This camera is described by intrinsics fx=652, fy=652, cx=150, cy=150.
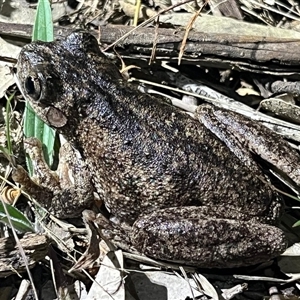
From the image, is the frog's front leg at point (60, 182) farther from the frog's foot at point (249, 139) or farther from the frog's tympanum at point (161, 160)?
the frog's foot at point (249, 139)

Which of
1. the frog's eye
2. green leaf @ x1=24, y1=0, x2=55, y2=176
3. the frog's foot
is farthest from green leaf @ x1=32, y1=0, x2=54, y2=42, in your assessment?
the frog's foot

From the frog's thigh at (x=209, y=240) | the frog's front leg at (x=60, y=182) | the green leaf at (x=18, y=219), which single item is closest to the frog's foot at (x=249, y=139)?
the frog's thigh at (x=209, y=240)

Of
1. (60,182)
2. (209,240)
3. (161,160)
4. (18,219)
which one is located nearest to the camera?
(209,240)

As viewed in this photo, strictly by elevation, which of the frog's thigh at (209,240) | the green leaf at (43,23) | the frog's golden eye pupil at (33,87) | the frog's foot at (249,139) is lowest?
the frog's thigh at (209,240)

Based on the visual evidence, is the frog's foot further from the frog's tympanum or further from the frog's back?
the frog's back

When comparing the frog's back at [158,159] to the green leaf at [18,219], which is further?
the green leaf at [18,219]

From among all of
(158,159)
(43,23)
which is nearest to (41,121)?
(43,23)

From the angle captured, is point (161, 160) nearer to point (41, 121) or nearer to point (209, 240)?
point (209, 240)
